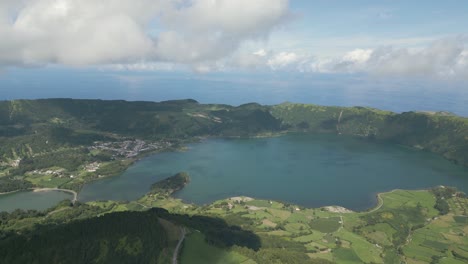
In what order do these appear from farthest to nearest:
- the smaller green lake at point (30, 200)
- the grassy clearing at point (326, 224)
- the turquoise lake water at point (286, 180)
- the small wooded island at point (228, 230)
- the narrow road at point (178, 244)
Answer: the turquoise lake water at point (286, 180) < the smaller green lake at point (30, 200) < the grassy clearing at point (326, 224) < the narrow road at point (178, 244) < the small wooded island at point (228, 230)

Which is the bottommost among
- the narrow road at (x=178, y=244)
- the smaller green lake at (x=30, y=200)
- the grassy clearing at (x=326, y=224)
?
the smaller green lake at (x=30, y=200)

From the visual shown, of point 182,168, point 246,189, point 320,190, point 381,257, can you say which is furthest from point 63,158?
point 381,257

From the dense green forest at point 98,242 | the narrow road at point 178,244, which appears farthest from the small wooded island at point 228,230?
the narrow road at point 178,244

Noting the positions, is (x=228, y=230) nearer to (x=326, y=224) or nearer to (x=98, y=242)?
(x=326, y=224)

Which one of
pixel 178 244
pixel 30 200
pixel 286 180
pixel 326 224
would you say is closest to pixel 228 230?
pixel 178 244

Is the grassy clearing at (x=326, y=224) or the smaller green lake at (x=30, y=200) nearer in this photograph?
the grassy clearing at (x=326, y=224)

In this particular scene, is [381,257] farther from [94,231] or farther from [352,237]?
[94,231]

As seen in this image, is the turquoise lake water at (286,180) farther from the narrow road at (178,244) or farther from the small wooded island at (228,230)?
the narrow road at (178,244)

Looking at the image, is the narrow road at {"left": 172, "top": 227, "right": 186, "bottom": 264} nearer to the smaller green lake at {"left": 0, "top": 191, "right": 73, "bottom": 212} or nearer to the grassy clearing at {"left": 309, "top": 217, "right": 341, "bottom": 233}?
the grassy clearing at {"left": 309, "top": 217, "right": 341, "bottom": 233}

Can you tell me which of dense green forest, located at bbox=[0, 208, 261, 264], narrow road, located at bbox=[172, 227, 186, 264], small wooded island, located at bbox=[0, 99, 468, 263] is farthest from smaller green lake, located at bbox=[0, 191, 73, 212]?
narrow road, located at bbox=[172, 227, 186, 264]
